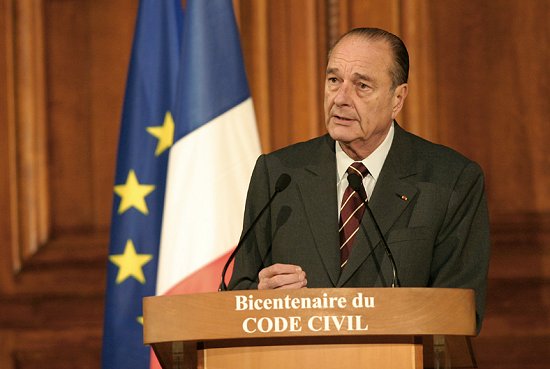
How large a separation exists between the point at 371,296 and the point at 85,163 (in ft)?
9.27

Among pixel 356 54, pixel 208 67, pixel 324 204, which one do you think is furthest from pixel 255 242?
pixel 208 67

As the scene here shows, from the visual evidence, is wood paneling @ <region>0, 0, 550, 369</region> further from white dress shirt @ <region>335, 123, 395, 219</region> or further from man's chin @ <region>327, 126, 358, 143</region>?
man's chin @ <region>327, 126, 358, 143</region>

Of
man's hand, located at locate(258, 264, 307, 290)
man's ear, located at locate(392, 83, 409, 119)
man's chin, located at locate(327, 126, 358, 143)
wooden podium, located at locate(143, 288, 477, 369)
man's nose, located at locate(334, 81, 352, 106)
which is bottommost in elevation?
wooden podium, located at locate(143, 288, 477, 369)

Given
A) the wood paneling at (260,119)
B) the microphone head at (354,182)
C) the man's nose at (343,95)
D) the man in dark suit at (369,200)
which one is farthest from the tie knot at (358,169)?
the wood paneling at (260,119)

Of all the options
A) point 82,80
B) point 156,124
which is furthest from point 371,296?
point 82,80

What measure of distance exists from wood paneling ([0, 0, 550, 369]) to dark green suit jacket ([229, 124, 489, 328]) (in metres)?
1.57

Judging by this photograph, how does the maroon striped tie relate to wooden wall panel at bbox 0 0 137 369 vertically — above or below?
below

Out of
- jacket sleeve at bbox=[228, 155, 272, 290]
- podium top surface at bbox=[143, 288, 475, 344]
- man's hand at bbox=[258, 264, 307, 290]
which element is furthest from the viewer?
jacket sleeve at bbox=[228, 155, 272, 290]

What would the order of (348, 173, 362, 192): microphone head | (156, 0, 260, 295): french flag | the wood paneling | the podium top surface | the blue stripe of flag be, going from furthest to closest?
the wood paneling < the blue stripe of flag < (156, 0, 260, 295): french flag < (348, 173, 362, 192): microphone head < the podium top surface

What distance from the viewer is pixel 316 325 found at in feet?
7.57

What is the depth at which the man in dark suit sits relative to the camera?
2955mm

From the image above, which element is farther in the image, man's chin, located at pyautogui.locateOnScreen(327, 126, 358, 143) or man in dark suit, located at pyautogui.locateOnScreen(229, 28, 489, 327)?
man's chin, located at pyautogui.locateOnScreen(327, 126, 358, 143)

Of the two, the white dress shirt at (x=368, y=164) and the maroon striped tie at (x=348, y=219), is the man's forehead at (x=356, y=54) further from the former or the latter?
the maroon striped tie at (x=348, y=219)

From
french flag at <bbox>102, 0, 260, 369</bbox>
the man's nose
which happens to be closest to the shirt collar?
the man's nose
